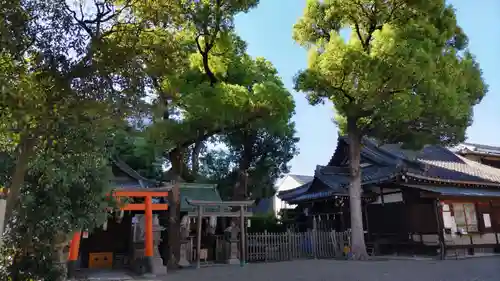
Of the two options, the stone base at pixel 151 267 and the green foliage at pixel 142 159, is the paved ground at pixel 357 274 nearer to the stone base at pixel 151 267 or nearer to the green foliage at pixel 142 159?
the stone base at pixel 151 267

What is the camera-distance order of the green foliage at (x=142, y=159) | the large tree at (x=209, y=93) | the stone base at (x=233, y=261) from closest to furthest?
the large tree at (x=209, y=93), the stone base at (x=233, y=261), the green foliage at (x=142, y=159)

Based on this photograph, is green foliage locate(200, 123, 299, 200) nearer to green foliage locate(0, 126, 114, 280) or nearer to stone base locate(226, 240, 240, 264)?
stone base locate(226, 240, 240, 264)

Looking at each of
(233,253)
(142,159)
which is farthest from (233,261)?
(142,159)

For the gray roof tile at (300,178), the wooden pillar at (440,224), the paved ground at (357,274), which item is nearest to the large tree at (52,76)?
the paved ground at (357,274)

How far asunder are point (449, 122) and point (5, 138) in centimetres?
1548

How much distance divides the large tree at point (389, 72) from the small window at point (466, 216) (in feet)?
11.1

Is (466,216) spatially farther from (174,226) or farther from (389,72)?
(174,226)

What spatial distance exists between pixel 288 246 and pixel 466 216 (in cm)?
857

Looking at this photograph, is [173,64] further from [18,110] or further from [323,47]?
[323,47]

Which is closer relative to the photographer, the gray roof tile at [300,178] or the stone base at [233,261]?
the stone base at [233,261]

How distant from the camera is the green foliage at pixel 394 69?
13.5 metres

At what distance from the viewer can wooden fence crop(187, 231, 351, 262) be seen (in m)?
16.0

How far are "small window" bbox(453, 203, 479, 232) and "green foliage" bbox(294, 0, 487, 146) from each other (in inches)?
133

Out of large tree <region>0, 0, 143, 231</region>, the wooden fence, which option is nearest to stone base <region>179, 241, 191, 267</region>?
the wooden fence
